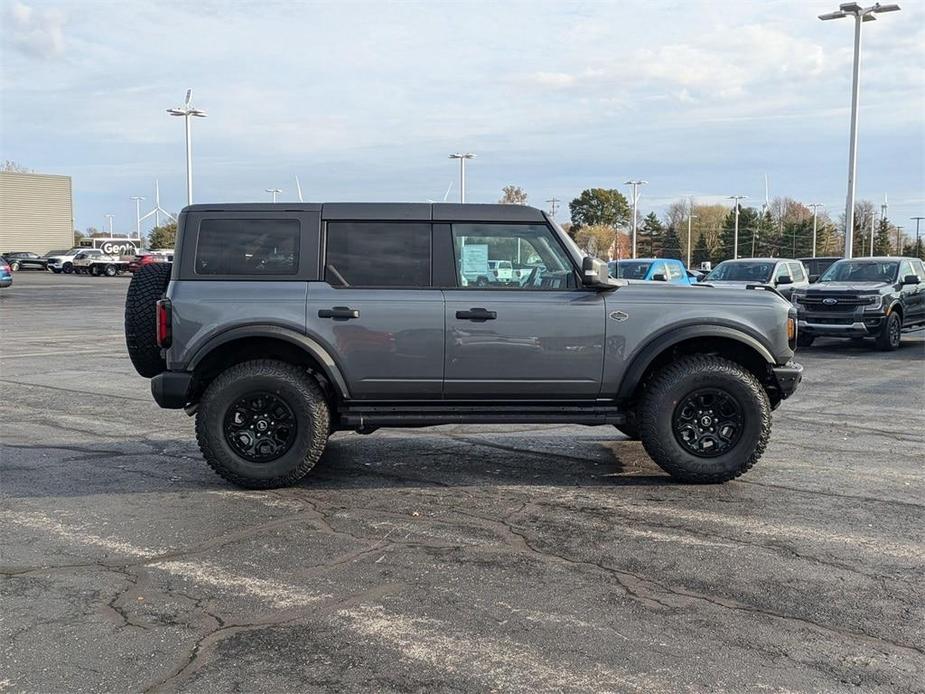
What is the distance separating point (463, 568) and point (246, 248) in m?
3.04

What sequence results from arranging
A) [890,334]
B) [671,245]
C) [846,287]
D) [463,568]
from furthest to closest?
[671,245] < [846,287] < [890,334] < [463,568]

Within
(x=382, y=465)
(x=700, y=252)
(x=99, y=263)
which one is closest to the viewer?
(x=382, y=465)

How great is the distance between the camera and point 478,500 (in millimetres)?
6133

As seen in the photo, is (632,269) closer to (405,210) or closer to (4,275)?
(405,210)

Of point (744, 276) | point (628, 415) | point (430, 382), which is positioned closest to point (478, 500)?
point (430, 382)

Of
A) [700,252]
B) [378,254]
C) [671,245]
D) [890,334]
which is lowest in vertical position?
[890,334]

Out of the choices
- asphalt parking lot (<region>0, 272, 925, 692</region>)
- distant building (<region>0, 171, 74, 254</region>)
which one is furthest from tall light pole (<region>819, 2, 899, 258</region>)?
distant building (<region>0, 171, 74, 254</region>)

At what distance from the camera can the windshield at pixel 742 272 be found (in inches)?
777

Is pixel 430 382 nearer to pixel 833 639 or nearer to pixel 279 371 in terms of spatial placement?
pixel 279 371

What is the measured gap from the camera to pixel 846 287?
16.9m

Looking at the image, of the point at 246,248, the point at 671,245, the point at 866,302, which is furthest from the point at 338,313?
the point at 671,245

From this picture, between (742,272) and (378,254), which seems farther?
(742,272)

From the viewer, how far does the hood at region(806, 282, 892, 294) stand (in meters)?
16.6

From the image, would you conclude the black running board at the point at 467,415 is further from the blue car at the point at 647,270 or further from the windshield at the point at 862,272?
the blue car at the point at 647,270
